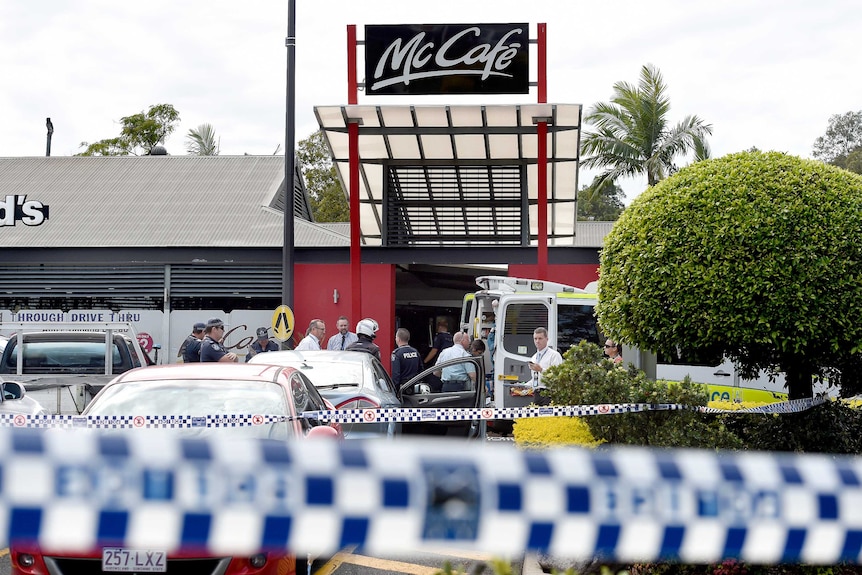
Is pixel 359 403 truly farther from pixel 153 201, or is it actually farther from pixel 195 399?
pixel 153 201

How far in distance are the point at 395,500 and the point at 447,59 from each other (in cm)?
1589

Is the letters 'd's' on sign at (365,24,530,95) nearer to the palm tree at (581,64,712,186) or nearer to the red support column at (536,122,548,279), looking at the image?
the red support column at (536,122,548,279)

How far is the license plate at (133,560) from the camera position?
190 inches

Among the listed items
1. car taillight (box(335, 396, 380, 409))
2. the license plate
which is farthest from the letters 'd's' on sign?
the license plate

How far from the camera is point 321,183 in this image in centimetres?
4869

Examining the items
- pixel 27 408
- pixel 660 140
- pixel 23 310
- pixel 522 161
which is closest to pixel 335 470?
pixel 27 408

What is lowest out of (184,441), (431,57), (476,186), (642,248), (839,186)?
(184,441)

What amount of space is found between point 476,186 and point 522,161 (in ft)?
6.36

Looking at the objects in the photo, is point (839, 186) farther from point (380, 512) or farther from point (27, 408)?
point (27, 408)

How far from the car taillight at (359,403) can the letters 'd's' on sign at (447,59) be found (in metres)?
9.64

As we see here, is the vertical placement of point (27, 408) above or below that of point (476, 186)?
below

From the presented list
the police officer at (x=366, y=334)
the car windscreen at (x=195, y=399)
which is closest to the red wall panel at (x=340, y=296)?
the police officer at (x=366, y=334)

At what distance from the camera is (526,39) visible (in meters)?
17.5

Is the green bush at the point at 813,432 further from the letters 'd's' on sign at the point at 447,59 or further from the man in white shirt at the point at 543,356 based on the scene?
the letters 'd's' on sign at the point at 447,59
